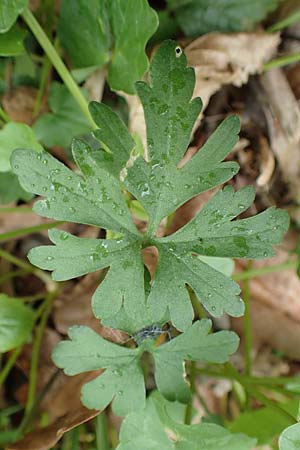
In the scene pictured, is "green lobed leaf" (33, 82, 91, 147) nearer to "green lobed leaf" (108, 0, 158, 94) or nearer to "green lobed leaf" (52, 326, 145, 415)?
"green lobed leaf" (108, 0, 158, 94)

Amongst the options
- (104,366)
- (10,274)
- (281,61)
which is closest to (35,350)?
(10,274)

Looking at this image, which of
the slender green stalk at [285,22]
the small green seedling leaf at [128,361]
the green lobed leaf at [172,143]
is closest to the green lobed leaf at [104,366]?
the small green seedling leaf at [128,361]

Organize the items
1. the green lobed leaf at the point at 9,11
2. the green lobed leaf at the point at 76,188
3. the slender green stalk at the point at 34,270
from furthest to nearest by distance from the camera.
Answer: the slender green stalk at the point at 34,270
the green lobed leaf at the point at 9,11
the green lobed leaf at the point at 76,188

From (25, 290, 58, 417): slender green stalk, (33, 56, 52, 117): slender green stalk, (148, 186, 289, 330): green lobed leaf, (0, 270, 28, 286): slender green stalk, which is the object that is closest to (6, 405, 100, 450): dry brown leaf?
(25, 290, 58, 417): slender green stalk

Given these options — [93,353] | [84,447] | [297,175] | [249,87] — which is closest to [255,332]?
[297,175]

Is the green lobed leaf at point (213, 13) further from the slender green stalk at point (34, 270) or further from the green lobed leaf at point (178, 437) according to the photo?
the green lobed leaf at point (178, 437)
